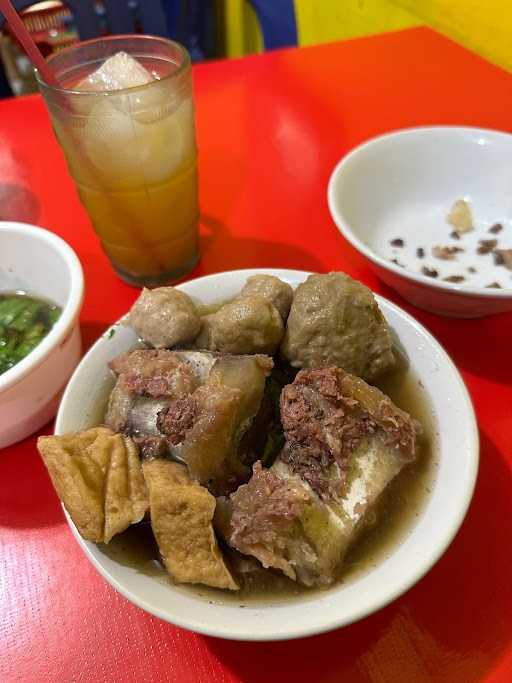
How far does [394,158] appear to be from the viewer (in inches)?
80.0

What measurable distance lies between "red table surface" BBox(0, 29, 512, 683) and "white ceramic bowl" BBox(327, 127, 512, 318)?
0.17m

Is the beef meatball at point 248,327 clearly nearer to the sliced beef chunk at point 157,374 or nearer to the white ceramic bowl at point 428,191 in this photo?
the sliced beef chunk at point 157,374

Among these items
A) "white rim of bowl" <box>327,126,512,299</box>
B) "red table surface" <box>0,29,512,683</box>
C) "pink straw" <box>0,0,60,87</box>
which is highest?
"pink straw" <box>0,0,60,87</box>

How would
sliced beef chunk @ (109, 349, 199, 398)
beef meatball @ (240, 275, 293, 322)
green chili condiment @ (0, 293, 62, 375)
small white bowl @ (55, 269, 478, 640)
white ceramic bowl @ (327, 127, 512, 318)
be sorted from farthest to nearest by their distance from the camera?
white ceramic bowl @ (327, 127, 512, 318), green chili condiment @ (0, 293, 62, 375), beef meatball @ (240, 275, 293, 322), sliced beef chunk @ (109, 349, 199, 398), small white bowl @ (55, 269, 478, 640)

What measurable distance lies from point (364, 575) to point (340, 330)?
19.6 inches

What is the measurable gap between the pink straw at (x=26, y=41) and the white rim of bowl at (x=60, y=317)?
1.29 feet

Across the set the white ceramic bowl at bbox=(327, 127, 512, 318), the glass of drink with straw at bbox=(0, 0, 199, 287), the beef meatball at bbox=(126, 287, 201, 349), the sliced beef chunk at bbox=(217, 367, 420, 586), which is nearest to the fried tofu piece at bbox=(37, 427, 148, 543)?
the sliced beef chunk at bbox=(217, 367, 420, 586)

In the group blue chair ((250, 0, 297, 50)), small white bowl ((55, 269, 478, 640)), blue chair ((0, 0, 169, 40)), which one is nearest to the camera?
small white bowl ((55, 269, 478, 640))

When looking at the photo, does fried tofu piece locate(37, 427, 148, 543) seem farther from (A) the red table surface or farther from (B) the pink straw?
(B) the pink straw

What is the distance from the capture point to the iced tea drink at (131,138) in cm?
141

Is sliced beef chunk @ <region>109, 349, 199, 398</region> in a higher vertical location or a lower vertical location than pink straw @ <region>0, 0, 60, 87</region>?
lower

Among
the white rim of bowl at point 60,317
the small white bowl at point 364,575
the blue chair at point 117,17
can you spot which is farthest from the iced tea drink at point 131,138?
the blue chair at point 117,17

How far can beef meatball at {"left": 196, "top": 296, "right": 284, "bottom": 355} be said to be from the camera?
123cm

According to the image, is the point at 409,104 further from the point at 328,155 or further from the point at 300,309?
the point at 300,309
